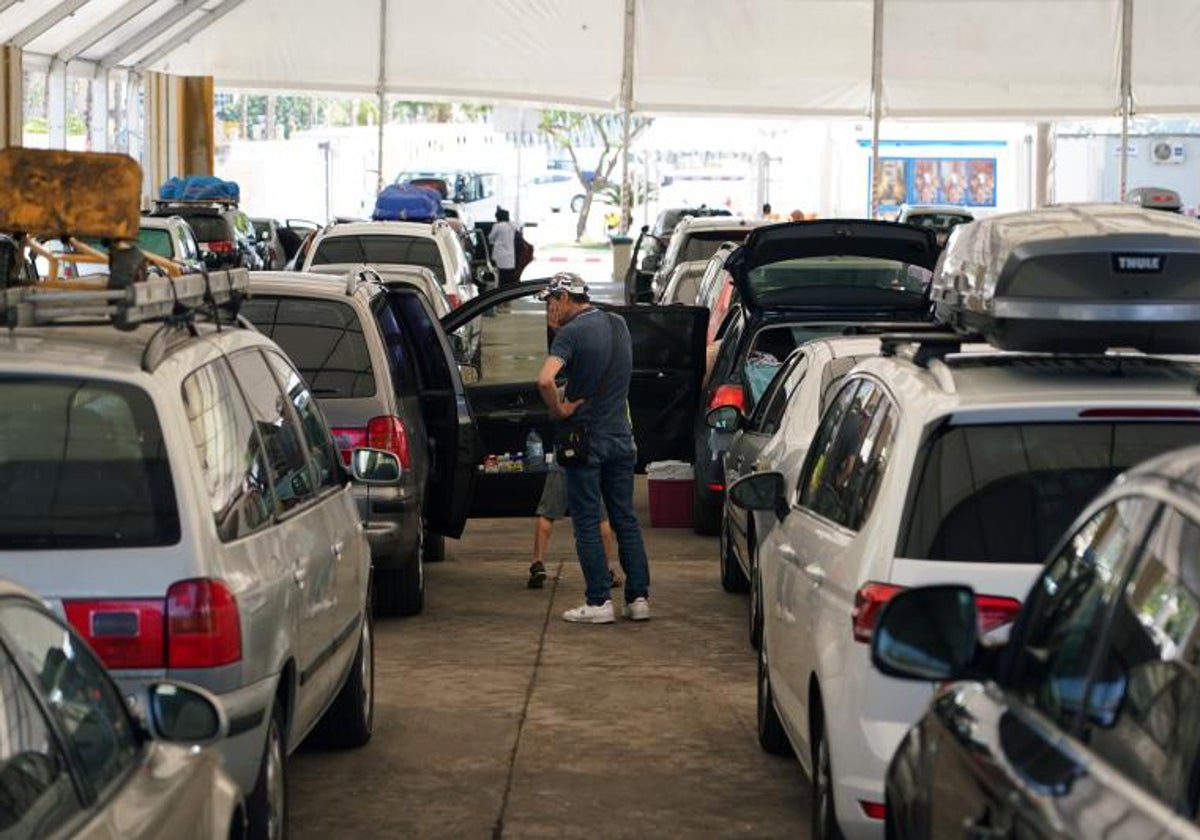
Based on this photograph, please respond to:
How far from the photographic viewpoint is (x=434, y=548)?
1425 centimetres

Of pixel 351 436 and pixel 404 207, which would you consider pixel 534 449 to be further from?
pixel 404 207

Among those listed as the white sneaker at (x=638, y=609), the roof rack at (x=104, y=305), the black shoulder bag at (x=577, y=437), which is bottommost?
the white sneaker at (x=638, y=609)

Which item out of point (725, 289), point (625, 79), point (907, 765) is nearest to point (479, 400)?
point (725, 289)

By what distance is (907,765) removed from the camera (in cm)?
491

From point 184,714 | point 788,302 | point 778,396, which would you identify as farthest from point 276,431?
point 788,302

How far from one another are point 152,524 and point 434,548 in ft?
26.8

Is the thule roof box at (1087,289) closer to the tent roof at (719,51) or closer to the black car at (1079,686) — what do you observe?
the black car at (1079,686)

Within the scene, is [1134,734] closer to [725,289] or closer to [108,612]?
[108,612]

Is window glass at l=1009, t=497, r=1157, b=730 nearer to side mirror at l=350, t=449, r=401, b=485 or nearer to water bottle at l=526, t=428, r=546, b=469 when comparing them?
side mirror at l=350, t=449, r=401, b=485

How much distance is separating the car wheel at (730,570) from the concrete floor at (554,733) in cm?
7

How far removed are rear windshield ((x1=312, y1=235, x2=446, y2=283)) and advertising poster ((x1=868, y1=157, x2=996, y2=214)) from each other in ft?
91.5

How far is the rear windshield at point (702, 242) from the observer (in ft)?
84.2

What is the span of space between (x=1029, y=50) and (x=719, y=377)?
2456cm

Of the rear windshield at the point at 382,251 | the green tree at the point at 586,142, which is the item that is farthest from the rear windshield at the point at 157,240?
the green tree at the point at 586,142
